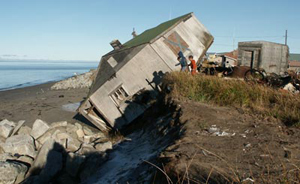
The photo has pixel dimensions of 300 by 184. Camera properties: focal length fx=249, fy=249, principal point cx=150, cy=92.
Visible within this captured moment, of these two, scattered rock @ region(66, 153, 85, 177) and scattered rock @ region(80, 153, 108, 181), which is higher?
scattered rock @ region(66, 153, 85, 177)

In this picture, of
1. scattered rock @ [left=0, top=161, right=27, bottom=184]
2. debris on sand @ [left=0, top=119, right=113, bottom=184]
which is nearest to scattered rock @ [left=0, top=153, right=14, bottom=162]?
debris on sand @ [left=0, top=119, right=113, bottom=184]

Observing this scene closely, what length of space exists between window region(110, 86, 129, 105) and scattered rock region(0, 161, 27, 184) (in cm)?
563

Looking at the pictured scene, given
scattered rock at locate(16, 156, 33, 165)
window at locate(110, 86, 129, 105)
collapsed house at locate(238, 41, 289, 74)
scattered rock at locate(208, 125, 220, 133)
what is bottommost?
collapsed house at locate(238, 41, 289, 74)

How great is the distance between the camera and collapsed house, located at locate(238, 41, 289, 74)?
64.0 ft

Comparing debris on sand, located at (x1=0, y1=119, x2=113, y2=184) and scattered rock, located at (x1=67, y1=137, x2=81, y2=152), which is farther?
scattered rock, located at (x1=67, y1=137, x2=81, y2=152)

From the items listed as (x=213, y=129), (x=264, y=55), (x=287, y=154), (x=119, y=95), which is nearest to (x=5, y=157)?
(x=119, y=95)

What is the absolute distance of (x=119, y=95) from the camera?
42.9ft

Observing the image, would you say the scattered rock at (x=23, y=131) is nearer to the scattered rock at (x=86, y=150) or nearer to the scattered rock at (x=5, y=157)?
the scattered rock at (x=5, y=157)

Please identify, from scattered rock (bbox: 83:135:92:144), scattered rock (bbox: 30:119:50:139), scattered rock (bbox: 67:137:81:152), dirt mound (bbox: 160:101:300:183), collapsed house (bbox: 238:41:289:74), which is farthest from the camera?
collapsed house (bbox: 238:41:289:74)

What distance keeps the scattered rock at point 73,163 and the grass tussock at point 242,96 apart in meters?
4.23

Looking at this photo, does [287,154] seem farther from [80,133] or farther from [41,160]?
[80,133]

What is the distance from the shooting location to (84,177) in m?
8.03

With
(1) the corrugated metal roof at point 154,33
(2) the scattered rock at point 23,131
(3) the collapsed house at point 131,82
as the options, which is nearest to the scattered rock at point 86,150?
(3) the collapsed house at point 131,82

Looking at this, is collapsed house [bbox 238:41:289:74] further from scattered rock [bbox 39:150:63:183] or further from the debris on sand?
scattered rock [bbox 39:150:63:183]
